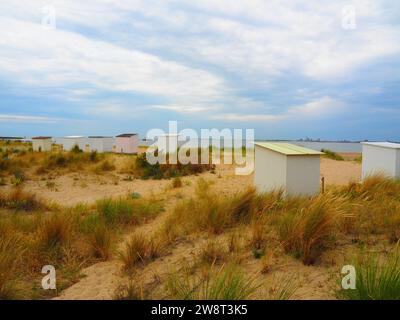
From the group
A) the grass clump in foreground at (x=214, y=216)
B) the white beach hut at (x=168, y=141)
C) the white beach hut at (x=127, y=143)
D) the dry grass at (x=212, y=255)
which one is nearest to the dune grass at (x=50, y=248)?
the dry grass at (x=212, y=255)

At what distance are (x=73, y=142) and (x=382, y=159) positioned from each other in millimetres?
25826

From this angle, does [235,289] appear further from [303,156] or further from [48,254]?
[303,156]

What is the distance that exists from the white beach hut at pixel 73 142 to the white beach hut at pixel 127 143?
275 cm

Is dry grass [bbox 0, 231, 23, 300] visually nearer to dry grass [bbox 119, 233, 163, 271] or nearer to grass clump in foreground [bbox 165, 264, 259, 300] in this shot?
dry grass [bbox 119, 233, 163, 271]

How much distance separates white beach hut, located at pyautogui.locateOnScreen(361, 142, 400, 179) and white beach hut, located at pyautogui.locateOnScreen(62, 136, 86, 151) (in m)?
22.9

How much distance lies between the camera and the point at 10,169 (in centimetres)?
1430

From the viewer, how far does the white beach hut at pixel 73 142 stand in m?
28.7

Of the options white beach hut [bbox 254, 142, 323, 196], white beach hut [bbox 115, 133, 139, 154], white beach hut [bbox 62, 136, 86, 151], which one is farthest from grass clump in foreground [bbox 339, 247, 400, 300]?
white beach hut [bbox 62, 136, 86, 151]

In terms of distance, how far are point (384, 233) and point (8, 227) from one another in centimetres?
568

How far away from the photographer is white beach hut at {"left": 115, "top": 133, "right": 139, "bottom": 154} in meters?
28.5
